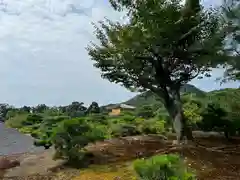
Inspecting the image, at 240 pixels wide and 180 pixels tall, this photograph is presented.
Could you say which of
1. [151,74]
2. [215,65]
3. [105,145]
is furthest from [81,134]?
[215,65]

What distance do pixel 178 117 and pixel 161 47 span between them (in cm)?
330

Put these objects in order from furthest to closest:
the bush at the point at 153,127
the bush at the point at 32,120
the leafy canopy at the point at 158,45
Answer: the bush at the point at 32,120 < the bush at the point at 153,127 < the leafy canopy at the point at 158,45

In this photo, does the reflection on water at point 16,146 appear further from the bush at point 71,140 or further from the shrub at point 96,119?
the bush at point 71,140

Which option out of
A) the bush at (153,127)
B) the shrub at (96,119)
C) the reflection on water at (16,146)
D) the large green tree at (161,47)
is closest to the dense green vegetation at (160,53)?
the large green tree at (161,47)

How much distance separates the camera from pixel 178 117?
15.8 m

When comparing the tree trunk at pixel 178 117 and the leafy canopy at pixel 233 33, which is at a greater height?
the leafy canopy at pixel 233 33

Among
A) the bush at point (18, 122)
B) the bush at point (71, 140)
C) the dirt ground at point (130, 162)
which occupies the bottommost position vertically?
the dirt ground at point (130, 162)

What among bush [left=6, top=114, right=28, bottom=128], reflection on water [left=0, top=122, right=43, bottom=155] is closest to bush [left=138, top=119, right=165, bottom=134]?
reflection on water [left=0, top=122, right=43, bottom=155]

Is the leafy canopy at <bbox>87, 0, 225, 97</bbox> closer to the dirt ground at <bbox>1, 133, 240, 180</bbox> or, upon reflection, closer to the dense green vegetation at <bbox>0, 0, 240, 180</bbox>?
the dense green vegetation at <bbox>0, 0, 240, 180</bbox>

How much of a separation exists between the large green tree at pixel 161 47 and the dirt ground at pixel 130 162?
186cm

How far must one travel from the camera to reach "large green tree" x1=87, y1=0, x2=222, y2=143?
14141 mm

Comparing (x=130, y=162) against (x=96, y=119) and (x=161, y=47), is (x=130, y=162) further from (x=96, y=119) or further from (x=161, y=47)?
(x=96, y=119)

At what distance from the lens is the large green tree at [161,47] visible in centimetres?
1414

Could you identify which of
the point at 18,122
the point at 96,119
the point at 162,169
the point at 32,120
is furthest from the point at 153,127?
the point at 18,122
